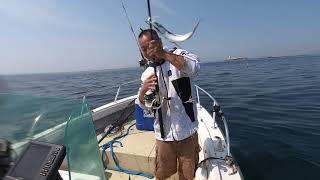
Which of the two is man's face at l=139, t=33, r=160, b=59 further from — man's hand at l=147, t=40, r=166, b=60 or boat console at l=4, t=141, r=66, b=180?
boat console at l=4, t=141, r=66, b=180

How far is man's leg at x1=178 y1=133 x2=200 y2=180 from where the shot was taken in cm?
295

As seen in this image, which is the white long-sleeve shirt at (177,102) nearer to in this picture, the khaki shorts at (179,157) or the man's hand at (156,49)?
the khaki shorts at (179,157)

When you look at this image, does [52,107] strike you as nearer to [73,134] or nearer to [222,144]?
[73,134]

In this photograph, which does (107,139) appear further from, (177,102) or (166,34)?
(166,34)

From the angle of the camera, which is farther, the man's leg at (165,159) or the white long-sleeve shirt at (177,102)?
the man's leg at (165,159)

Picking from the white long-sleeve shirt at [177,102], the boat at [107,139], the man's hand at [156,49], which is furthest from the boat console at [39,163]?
the white long-sleeve shirt at [177,102]

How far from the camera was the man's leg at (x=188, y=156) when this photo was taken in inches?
116

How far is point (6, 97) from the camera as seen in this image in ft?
7.29

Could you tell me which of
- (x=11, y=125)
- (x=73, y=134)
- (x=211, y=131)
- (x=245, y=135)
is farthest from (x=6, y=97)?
(x=245, y=135)

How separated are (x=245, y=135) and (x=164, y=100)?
5230mm

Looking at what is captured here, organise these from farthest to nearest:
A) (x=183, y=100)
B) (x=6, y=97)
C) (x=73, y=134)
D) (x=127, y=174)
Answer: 1. (x=127, y=174)
2. (x=183, y=100)
3. (x=6, y=97)
4. (x=73, y=134)

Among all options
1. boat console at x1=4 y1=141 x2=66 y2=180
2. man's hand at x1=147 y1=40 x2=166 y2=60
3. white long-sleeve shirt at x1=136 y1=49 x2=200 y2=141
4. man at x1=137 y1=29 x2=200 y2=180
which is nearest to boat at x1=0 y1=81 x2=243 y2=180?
boat console at x1=4 y1=141 x2=66 y2=180

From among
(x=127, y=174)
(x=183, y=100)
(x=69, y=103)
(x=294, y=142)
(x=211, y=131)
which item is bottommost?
(x=294, y=142)

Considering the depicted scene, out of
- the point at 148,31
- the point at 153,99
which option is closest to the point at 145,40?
the point at 148,31
